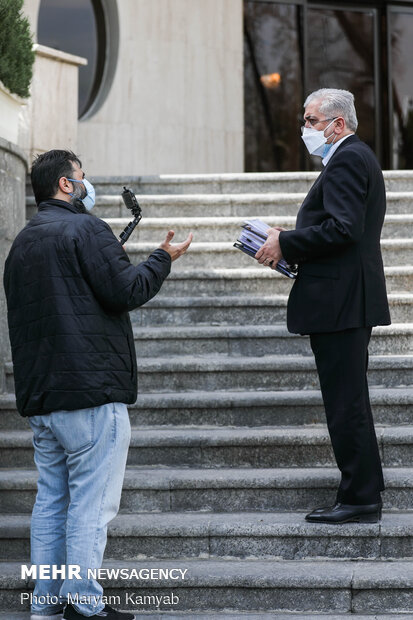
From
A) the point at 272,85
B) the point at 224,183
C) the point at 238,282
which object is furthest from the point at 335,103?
the point at 272,85

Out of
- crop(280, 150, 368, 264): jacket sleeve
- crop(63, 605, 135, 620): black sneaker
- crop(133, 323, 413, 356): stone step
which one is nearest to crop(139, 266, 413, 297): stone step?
crop(133, 323, 413, 356): stone step

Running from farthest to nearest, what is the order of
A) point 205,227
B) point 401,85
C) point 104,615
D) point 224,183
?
1. point 401,85
2. point 224,183
3. point 205,227
4. point 104,615

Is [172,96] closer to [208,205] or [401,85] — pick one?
[208,205]

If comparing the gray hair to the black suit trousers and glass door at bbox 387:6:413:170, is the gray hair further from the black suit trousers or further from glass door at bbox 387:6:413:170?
glass door at bbox 387:6:413:170

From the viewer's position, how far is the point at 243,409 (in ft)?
16.9

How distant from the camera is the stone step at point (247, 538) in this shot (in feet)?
13.5

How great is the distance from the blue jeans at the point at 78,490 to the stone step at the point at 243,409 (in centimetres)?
149

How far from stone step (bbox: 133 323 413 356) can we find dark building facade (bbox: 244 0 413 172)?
273 inches

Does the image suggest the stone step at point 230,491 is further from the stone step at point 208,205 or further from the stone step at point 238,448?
the stone step at point 208,205

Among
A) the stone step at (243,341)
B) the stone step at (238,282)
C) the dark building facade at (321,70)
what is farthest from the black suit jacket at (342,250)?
the dark building facade at (321,70)

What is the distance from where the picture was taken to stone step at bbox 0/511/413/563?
412 centimetres

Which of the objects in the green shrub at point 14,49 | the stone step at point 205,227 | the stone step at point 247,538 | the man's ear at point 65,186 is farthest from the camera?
the stone step at point 205,227

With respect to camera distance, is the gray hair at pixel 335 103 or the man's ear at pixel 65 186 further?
the gray hair at pixel 335 103

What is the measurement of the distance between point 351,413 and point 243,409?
1.16 m
